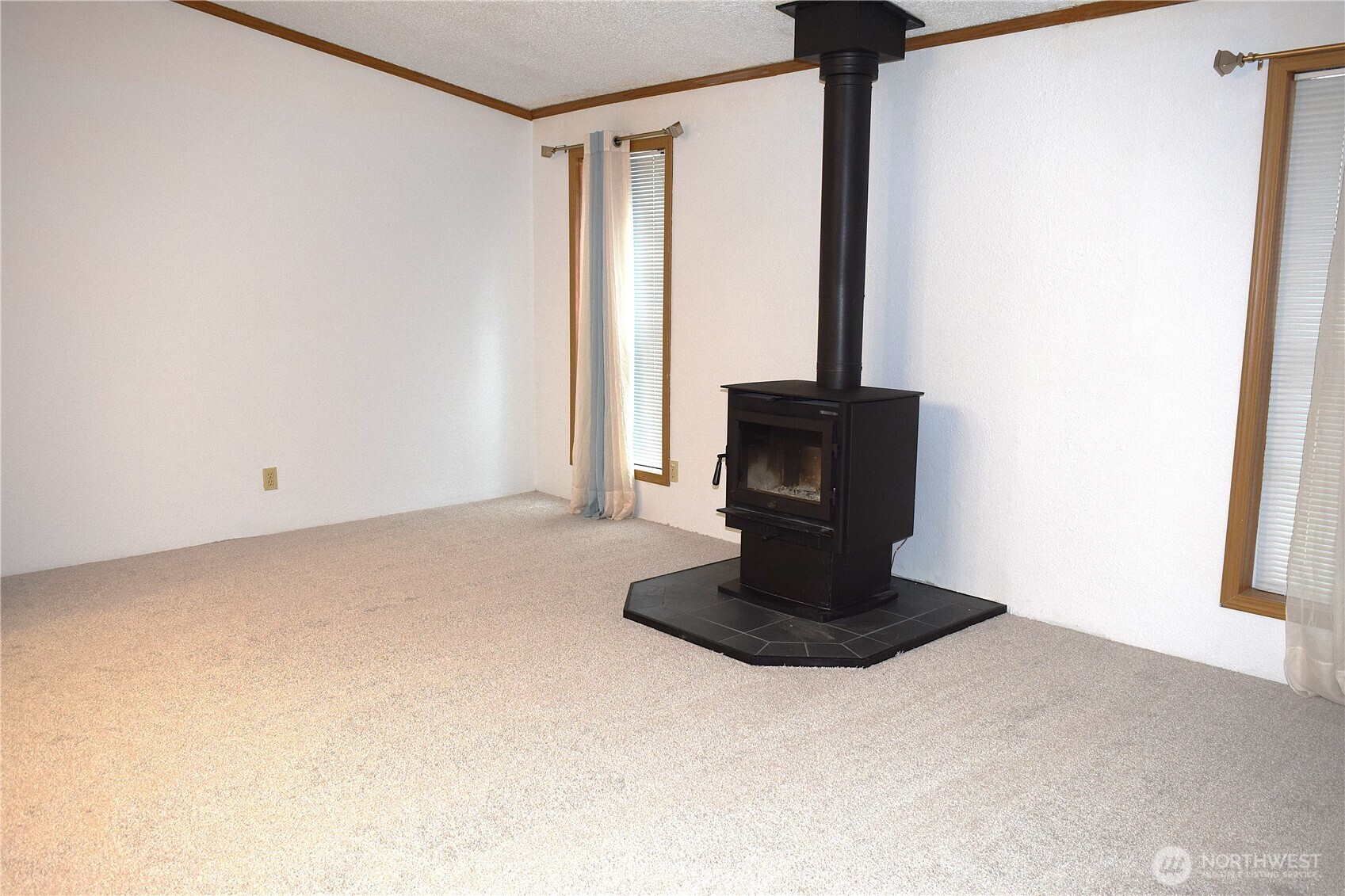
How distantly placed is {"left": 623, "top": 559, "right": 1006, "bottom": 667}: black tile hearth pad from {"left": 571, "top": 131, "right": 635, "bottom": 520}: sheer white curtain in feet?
3.98

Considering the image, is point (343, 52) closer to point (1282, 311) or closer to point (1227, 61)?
point (1227, 61)

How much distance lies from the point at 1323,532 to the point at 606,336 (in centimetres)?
323

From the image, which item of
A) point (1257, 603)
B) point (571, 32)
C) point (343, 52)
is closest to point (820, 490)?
point (1257, 603)

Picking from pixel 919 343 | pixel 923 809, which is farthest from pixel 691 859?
pixel 919 343

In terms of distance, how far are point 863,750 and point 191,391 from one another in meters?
3.31

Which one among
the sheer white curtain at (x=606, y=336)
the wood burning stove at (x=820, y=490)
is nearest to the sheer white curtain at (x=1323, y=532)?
the wood burning stove at (x=820, y=490)

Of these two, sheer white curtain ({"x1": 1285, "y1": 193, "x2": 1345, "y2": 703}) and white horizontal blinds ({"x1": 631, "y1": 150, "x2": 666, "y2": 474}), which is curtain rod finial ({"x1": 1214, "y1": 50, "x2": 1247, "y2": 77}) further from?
white horizontal blinds ({"x1": 631, "y1": 150, "x2": 666, "y2": 474})

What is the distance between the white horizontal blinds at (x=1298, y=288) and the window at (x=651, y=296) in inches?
105

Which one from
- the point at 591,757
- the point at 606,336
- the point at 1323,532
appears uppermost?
the point at 606,336

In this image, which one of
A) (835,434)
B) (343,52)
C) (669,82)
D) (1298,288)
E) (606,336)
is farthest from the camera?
(606,336)

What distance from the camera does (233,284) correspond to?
4.26 metres

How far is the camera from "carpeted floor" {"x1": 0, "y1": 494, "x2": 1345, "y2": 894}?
1947mm

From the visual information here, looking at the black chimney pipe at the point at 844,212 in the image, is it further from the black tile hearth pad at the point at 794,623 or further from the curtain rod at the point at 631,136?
the curtain rod at the point at 631,136

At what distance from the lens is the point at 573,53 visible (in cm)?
423
